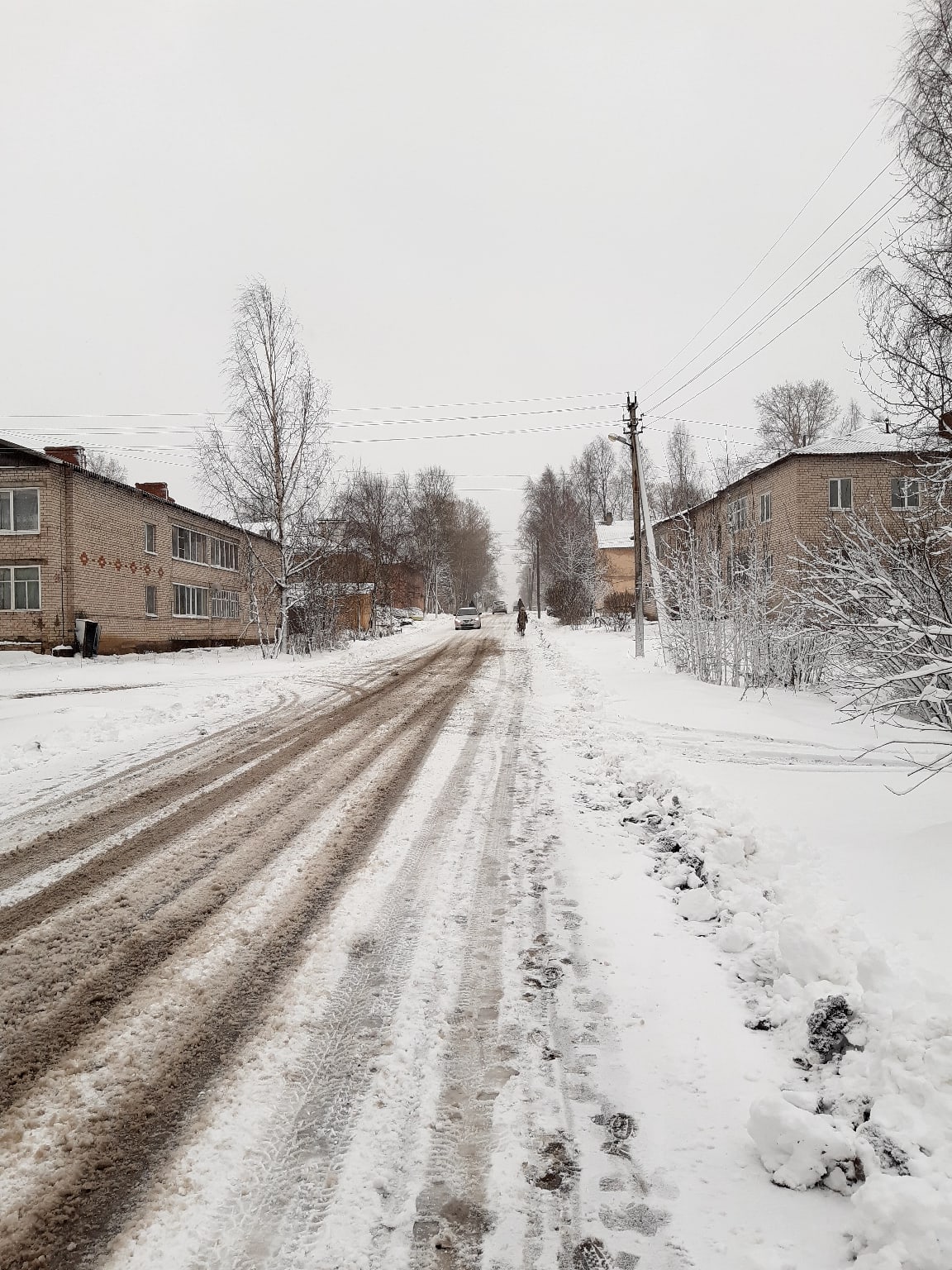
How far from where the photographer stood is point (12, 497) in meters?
23.8

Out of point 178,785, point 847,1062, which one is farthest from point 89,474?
point 847,1062

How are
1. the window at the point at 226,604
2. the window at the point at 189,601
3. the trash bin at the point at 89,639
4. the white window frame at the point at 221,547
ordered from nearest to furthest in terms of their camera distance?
the trash bin at the point at 89,639 < the window at the point at 189,601 < the white window frame at the point at 221,547 < the window at the point at 226,604

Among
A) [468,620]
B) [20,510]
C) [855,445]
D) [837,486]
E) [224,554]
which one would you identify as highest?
[855,445]

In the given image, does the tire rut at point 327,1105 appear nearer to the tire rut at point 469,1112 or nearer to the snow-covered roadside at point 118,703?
the tire rut at point 469,1112

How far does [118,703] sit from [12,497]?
16059mm

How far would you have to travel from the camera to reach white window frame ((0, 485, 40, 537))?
23719 mm

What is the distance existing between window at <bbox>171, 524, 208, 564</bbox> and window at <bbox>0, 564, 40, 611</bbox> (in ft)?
24.6

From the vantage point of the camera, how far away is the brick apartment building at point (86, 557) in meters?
23.6

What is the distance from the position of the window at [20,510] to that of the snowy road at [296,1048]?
71.8ft

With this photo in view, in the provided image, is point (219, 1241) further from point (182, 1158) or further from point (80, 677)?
point (80, 677)

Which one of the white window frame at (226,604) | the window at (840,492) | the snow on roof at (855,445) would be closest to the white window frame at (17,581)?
the white window frame at (226,604)

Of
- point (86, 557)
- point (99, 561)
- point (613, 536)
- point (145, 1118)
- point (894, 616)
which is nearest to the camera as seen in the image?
point (145, 1118)

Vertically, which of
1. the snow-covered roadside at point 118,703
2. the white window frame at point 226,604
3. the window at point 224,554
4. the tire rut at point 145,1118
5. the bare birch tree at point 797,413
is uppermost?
the bare birch tree at point 797,413

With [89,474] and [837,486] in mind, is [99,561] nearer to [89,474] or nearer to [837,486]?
[89,474]
